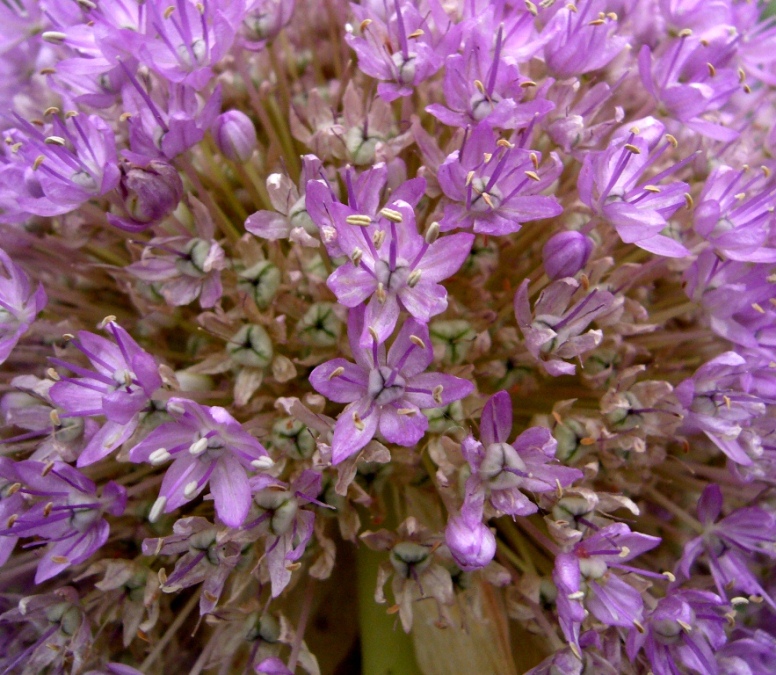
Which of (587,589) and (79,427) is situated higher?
(79,427)

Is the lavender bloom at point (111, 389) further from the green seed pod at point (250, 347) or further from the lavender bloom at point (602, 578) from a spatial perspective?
the lavender bloom at point (602, 578)

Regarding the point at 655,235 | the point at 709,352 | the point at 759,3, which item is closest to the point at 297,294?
the point at 655,235

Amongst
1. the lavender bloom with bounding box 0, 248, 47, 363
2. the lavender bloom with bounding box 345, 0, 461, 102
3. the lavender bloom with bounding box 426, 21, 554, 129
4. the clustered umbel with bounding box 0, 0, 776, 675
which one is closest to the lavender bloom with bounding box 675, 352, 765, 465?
the clustered umbel with bounding box 0, 0, 776, 675

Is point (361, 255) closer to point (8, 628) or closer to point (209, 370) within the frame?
point (209, 370)

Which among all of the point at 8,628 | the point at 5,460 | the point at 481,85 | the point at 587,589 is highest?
the point at 481,85

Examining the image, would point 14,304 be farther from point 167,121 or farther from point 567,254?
point 567,254

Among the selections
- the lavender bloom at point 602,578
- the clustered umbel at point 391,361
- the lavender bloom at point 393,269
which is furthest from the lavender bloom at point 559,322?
the lavender bloom at point 602,578

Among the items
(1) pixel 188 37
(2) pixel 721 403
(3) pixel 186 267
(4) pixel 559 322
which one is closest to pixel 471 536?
(4) pixel 559 322
